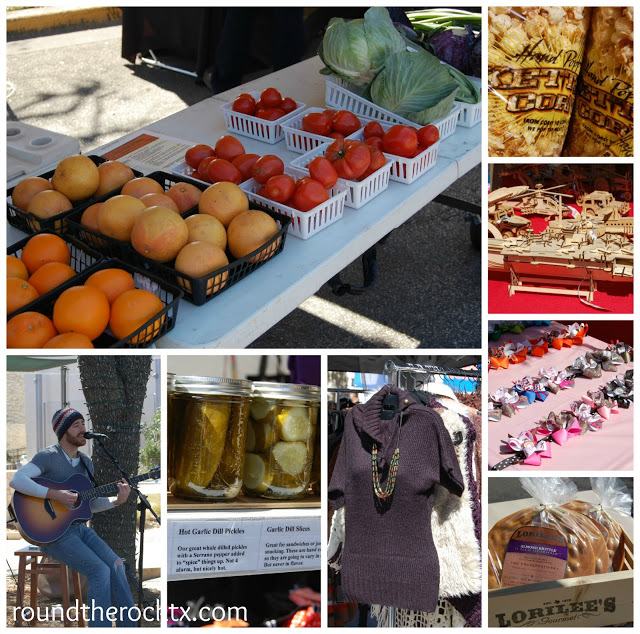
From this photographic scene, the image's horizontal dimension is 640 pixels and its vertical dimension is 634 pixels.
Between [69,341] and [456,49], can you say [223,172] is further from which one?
[456,49]

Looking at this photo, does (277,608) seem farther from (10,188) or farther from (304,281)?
(10,188)

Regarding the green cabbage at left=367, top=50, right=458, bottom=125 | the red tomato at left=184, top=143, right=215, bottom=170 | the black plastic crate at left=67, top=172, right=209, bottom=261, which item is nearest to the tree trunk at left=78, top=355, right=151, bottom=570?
the black plastic crate at left=67, top=172, right=209, bottom=261

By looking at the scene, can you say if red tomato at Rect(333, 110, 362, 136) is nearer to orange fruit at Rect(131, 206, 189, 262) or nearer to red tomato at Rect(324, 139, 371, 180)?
red tomato at Rect(324, 139, 371, 180)

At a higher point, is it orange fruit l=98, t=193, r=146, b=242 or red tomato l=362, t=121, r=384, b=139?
red tomato l=362, t=121, r=384, b=139

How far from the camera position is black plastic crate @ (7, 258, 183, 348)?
1541 mm

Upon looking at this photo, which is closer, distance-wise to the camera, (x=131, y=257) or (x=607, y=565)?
(x=131, y=257)

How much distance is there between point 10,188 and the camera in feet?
7.14

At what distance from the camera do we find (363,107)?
266 centimetres

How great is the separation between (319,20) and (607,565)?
203 inches

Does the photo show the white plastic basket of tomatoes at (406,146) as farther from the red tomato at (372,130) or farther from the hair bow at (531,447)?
the hair bow at (531,447)

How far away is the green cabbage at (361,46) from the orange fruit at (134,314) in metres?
1.51

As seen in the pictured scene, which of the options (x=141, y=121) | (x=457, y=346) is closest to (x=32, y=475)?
(x=457, y=346)

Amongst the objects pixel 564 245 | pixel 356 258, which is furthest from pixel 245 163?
pixel 564 245

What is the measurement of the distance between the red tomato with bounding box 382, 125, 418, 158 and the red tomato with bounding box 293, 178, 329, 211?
1.37 feet
